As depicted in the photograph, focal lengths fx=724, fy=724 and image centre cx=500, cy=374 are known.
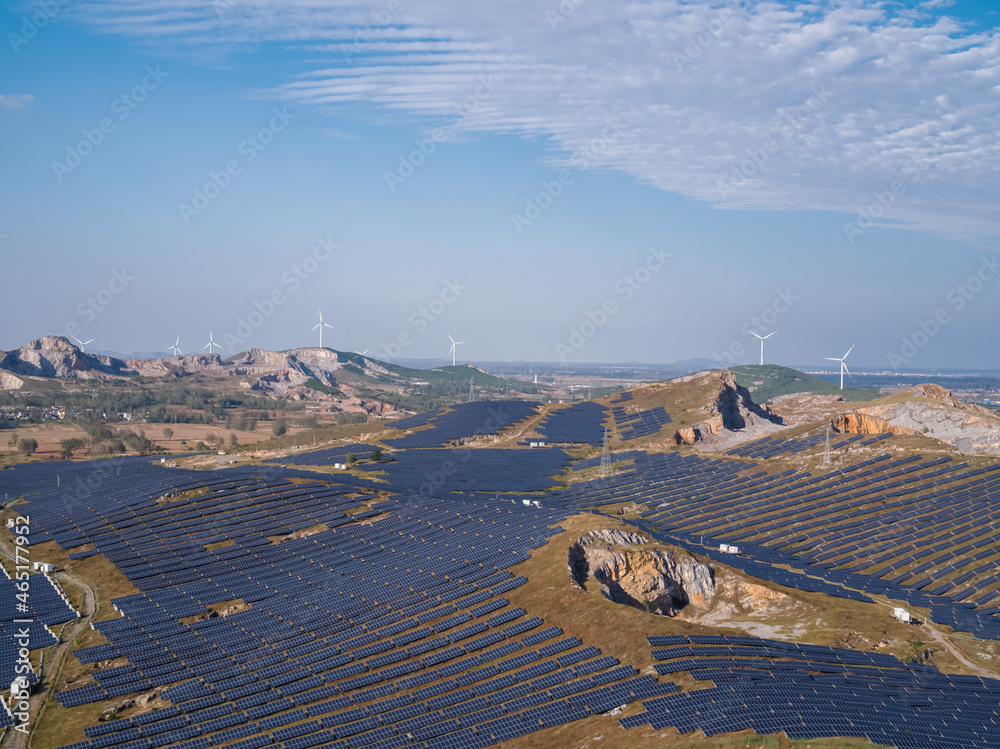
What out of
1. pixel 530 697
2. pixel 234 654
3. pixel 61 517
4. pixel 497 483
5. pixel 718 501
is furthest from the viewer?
pixel 497 483

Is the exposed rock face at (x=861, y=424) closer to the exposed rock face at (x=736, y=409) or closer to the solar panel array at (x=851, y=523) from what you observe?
the solar panel array at (x=851, y=523)

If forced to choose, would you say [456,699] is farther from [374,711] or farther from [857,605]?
[857,605]

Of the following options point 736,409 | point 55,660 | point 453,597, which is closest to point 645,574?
point 453,597

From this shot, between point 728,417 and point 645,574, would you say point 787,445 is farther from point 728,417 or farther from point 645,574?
point 645,574

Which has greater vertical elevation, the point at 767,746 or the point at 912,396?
the point at 912,396

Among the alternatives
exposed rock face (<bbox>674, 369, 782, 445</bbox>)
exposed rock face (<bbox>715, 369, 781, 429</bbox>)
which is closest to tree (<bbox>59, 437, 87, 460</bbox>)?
exposed rock face (<bbox>674, 369, 782, 445</bbox>)

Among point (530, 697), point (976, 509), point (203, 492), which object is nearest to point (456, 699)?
point (530, 697)
